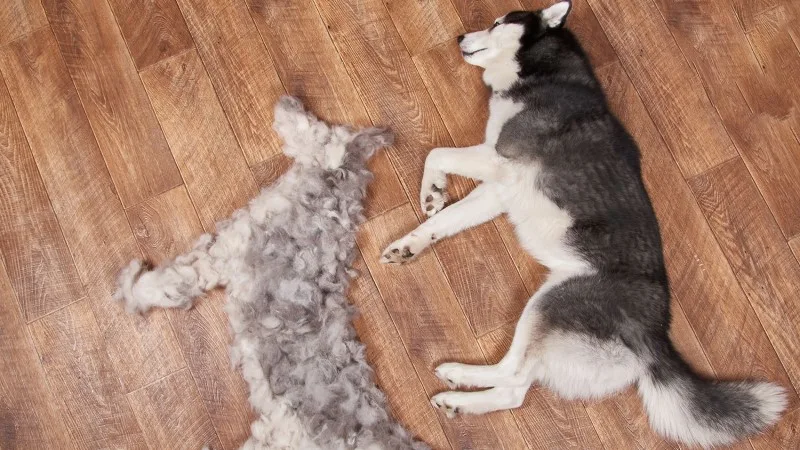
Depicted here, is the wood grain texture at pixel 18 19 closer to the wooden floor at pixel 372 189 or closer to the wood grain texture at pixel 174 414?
the wooden floor at pixel 372 189

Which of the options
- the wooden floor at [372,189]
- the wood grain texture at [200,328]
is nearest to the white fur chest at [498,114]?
the wooden floor at [372,189]

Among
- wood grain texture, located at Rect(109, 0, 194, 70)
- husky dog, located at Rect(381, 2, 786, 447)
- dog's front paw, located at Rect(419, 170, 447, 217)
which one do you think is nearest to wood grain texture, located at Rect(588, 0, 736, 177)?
husky dog, located at Rect(381, 2, 786, 447)

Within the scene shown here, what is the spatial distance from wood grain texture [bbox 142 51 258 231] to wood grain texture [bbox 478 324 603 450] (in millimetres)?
1341

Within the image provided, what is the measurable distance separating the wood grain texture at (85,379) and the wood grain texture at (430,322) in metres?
1.15

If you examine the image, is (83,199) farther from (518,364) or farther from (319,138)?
(518,364)

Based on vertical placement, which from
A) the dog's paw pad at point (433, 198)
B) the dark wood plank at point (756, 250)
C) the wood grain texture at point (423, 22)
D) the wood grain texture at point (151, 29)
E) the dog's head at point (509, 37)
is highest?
the wood grain texture at point (151, 29)

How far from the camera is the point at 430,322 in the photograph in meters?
2.56

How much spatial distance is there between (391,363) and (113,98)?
168 cm

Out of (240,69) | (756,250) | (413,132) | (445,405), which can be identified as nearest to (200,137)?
(240,69)

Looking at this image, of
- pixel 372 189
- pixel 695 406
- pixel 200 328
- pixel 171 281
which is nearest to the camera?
pixel 695 406

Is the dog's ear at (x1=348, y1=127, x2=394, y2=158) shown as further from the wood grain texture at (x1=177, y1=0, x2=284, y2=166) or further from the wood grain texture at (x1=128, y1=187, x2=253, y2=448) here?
the wood grain texture at (x1=128, y1=187, x2=253, y2=448)

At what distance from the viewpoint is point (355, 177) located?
254 cm

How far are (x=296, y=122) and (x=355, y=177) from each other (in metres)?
0.35

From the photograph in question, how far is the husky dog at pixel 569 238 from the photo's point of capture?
2.29 metres
